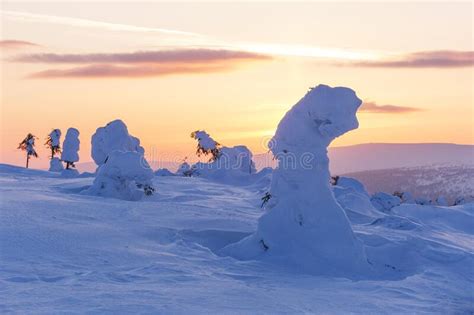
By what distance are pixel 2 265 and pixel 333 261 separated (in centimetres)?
727

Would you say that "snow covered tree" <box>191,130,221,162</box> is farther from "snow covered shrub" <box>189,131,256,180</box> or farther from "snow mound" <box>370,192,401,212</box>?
"snow mound" <box>370,192,401,212</box>

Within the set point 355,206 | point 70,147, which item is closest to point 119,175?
point 355,206

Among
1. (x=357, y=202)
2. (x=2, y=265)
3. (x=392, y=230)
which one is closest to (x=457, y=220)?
(x=357, y=202)

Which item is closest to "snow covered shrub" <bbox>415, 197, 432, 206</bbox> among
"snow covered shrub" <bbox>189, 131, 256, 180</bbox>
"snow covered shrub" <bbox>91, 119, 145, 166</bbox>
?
"snow covered shrub" <bbox>189, 131, 256, 180</bbox>

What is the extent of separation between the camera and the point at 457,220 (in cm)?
2620

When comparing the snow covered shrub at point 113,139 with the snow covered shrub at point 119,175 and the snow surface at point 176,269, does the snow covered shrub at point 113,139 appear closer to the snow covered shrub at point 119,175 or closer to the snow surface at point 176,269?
the snow covered shrub at point 119,175

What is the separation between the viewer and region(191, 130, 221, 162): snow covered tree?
4753cm

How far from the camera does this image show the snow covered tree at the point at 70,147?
1943 inches

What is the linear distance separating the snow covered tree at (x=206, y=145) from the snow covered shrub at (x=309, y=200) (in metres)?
32.6

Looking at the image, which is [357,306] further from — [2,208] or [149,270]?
[2,208]

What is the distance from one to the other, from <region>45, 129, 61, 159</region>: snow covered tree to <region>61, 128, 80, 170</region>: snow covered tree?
10.4 feet

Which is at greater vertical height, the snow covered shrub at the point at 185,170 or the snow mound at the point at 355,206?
the snow covered shrub at the point at 185,170

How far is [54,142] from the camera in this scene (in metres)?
52.6

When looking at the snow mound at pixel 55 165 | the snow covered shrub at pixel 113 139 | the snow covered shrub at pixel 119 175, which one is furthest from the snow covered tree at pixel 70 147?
the snow covered shrub at pixel 119 175
